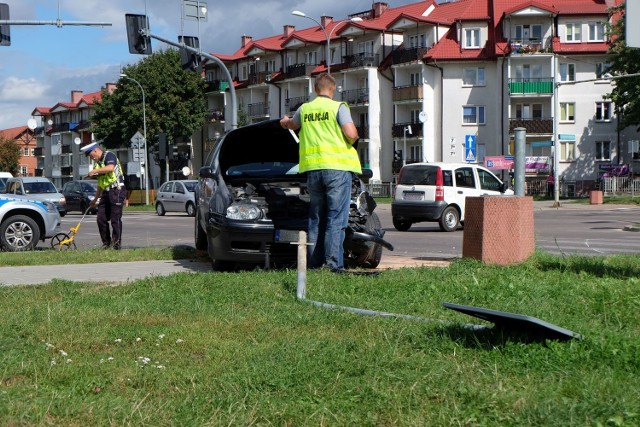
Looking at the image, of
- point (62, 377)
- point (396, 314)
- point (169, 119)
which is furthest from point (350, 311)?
point (169, 119)

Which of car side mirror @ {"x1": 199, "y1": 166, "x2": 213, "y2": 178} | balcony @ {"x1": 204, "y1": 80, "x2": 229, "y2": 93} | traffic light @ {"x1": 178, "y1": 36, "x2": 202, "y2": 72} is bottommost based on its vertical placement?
car side mirror @ {"x1": 199, "y1": 166, "x2": 213, "y2": 178}

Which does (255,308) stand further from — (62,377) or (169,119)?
(169,119)

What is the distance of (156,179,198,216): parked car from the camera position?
141 feet

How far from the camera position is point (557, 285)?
23.9 feet

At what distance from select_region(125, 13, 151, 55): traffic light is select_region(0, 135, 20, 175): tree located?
296ft

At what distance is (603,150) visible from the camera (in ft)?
229

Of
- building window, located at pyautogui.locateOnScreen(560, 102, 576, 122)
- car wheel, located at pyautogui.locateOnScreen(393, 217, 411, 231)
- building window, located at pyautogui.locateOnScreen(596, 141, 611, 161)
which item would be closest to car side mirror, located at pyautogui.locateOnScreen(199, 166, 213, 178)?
car wheel, located at pyautogui.locateOnScreen(393, 217, 411, 231)

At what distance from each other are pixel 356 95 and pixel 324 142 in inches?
2702

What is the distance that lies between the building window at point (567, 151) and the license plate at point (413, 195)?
47213 mm

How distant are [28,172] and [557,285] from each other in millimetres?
167774

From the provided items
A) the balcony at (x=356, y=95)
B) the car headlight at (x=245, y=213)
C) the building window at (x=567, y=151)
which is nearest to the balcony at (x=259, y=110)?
the balcony at (x=356, y=95)

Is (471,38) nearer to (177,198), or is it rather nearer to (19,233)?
(177,198)

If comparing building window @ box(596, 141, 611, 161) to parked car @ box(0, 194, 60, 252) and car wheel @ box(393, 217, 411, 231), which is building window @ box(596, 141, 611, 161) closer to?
car wheel @ box(393, 217, 411, 231)

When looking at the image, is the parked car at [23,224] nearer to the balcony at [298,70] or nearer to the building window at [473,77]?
the building window at [473,77]
